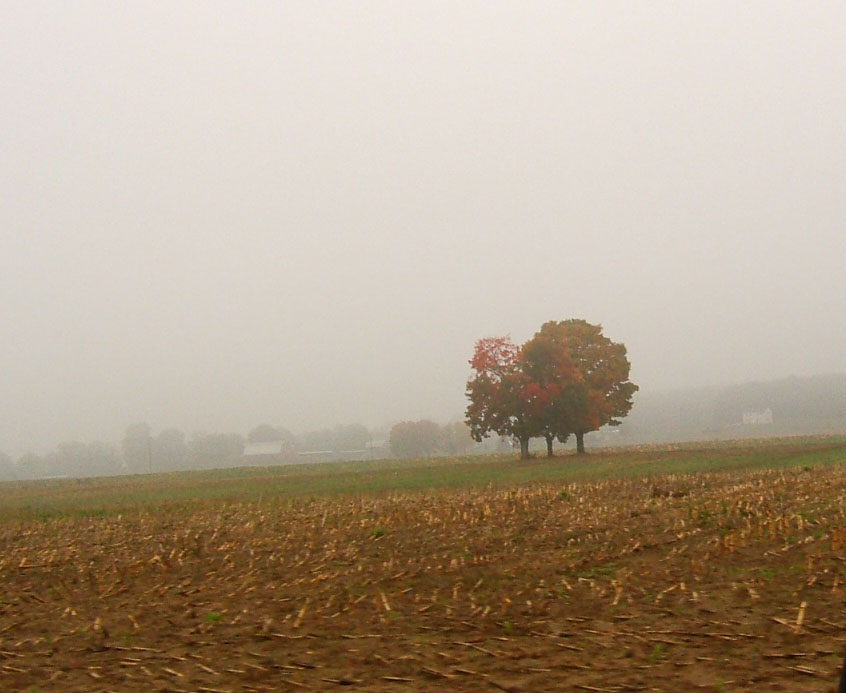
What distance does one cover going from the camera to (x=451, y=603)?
12.5 meters

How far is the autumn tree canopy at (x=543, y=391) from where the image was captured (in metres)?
69.4

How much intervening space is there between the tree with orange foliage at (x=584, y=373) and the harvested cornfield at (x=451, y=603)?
45634 millimetres

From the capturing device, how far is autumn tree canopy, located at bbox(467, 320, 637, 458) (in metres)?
69.4

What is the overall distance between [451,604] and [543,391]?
187 feet

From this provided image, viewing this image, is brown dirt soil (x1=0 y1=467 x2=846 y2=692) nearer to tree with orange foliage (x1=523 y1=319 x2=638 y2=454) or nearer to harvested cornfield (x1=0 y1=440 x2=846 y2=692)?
harvested cornfield (x1=0 y1=440 x2=846 y2=692)

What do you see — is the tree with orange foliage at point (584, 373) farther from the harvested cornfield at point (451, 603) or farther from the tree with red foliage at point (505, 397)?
the harvested cornfield at point (451, 603)

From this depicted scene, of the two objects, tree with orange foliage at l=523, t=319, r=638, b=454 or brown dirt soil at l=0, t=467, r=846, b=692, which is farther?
tree with orange foliage at l=523, t=319, r=638, b=454

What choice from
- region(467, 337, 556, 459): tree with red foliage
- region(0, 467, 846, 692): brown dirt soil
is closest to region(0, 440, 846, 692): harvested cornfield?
region(0, 467, 846, 692): brown dirt soil

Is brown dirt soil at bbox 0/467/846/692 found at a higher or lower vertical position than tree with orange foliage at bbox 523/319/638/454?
lower

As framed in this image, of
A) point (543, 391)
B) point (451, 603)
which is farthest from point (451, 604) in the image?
point (543, 391)

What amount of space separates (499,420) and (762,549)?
5509 centimetres

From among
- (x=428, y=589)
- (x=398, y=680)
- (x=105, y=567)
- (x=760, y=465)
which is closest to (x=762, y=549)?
(x=428, y=589)

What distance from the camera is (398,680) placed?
8922 mm

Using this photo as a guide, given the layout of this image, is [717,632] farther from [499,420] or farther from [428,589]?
[499,420]
